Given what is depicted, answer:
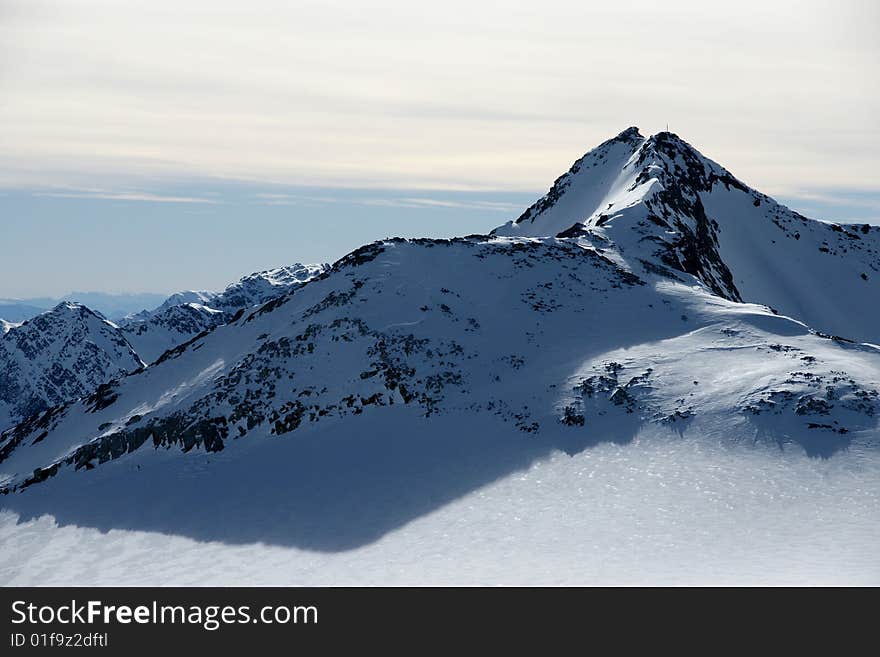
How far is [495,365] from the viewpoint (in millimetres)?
42250

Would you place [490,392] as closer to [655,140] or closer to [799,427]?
[799,427]

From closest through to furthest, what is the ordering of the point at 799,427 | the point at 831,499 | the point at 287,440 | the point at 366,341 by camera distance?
the point at 831,499
the point at 799,427
the point at 287,440
the point at 366,341

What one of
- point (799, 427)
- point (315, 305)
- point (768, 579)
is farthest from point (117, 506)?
point (799, 427)

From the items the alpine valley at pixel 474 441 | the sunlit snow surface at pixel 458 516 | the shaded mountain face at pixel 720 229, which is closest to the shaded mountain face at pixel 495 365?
the alpine valley at pixel 474 441

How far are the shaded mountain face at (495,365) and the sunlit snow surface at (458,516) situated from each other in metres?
1.33

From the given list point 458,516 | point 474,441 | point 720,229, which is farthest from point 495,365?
point 720,229

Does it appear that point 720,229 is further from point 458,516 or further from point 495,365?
point 458,516

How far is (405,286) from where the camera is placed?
48.1 m

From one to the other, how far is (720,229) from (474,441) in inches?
2238

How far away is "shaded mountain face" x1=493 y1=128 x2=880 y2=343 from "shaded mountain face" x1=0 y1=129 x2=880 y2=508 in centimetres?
897

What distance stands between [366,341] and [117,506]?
14551 mm

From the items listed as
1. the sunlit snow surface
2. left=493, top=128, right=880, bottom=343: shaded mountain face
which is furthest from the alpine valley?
left=493, top=128, right=880, bottom=343: shaded mountain face

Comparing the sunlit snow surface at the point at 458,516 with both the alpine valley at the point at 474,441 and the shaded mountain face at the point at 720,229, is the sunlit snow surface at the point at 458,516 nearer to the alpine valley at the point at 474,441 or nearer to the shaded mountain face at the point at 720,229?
the alpine valley at the point at 474,441
